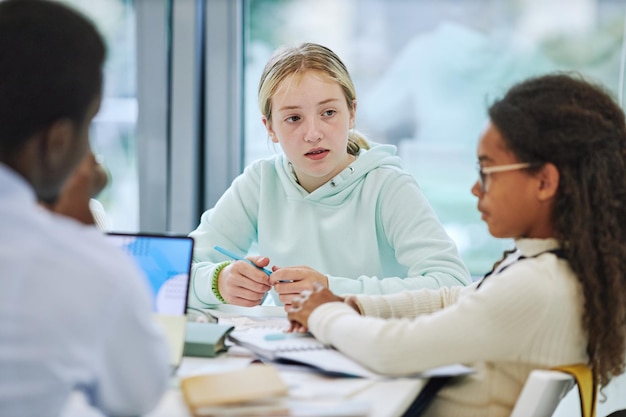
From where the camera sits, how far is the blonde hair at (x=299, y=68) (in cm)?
215

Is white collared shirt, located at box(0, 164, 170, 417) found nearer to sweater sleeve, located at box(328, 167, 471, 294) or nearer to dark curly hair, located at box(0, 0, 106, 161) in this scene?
dark curly hair, located at box(0, 0, 106, 161)

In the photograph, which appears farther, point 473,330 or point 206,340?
point 206,340

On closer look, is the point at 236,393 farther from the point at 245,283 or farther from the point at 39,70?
the point at 245,283

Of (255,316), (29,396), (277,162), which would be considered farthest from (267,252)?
(29,396)

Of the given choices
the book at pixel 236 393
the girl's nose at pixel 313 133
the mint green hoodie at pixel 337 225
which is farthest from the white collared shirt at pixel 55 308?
the girl's nose at pixel 313 133

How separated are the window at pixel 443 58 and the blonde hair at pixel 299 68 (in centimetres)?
84

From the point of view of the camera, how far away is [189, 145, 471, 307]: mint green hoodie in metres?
2.05

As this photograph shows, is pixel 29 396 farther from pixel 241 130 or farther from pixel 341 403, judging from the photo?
pixel 241 130

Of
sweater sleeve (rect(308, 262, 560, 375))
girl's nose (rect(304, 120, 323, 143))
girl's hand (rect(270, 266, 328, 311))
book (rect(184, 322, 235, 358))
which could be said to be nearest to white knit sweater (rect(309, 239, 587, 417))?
sweater sleeve (rect(308, 262, 560, 375))

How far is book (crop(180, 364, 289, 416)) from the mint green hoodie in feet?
2.47

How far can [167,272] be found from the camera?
1468 mm

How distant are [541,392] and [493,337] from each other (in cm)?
11

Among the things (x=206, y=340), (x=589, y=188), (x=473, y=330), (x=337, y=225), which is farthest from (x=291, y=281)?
(x=589, y=188)

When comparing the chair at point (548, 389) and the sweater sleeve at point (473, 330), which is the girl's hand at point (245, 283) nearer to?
the sweater sleeve at point (473, 330)
